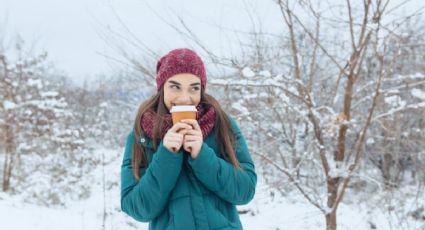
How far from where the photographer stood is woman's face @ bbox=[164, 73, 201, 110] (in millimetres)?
1273

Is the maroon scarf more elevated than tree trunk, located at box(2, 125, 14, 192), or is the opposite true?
the maroon scarf

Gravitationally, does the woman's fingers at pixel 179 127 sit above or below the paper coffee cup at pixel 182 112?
below

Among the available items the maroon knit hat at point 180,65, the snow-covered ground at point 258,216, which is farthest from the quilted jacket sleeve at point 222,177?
the snow-covered ground at point 258,216

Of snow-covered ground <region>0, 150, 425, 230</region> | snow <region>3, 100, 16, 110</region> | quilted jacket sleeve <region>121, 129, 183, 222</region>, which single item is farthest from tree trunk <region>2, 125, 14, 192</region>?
quilted jacket sleeve <region>121, 129, 183, 222</region>

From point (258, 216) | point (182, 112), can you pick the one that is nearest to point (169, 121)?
point (182, 112)

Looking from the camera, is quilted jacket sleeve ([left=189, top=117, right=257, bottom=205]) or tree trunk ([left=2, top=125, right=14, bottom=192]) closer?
quilted jacket sleeve ([left=189, top=117, right=257, bottom=205])

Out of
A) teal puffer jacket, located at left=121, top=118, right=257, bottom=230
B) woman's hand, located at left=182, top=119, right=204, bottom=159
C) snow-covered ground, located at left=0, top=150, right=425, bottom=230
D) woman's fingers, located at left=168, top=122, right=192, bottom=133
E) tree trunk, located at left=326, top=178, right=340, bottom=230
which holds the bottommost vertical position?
snow-covered ground, located at left=0, top=150, right=425, bottom=230

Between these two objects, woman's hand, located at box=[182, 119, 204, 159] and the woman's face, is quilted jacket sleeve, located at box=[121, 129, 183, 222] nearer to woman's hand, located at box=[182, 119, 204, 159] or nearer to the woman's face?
woman's hand, located at box=[182, 119, 204, 159]

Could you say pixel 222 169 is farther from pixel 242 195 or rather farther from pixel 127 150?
pixel 127 150

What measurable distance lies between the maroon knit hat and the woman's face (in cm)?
2

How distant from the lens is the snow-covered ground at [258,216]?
4.65m

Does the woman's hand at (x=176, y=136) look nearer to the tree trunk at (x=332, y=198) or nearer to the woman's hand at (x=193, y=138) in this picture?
the woman's hand at (x=193, y=138)

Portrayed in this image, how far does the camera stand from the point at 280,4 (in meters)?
2.92

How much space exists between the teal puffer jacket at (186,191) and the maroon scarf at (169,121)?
0.16 feet
